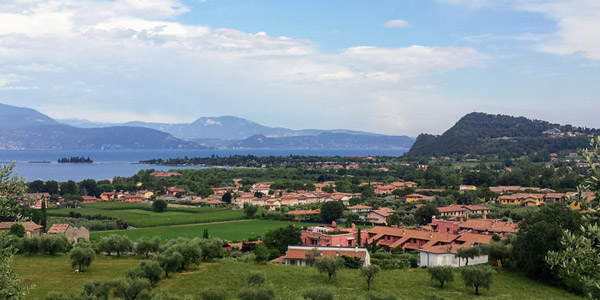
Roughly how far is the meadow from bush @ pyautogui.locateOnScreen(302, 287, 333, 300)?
1.18 m

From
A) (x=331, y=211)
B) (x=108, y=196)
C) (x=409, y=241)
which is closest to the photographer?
(x=409, y=241)

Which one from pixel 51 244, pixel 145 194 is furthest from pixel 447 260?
pixel 145 194

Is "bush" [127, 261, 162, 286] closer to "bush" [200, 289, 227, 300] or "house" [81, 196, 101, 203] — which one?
"bush" [200, 289, 227, 300]

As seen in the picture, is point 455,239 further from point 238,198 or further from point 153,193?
point 153,193

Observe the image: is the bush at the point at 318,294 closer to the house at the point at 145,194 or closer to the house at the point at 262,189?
the house at the point at 262,189

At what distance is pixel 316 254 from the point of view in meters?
34.4

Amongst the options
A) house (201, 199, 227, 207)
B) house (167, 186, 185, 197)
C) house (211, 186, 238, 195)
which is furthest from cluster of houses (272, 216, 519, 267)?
house (167, 186, 185, 197)

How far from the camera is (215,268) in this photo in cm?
3183

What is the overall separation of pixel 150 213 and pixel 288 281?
44.4 meters

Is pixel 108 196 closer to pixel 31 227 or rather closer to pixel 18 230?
pixel 31 227

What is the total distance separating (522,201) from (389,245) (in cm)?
3526

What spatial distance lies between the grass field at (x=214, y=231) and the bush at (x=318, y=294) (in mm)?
26752

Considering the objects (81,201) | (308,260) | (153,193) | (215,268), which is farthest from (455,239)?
(153,193)

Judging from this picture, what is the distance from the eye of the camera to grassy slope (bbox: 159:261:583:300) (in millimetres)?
25969
